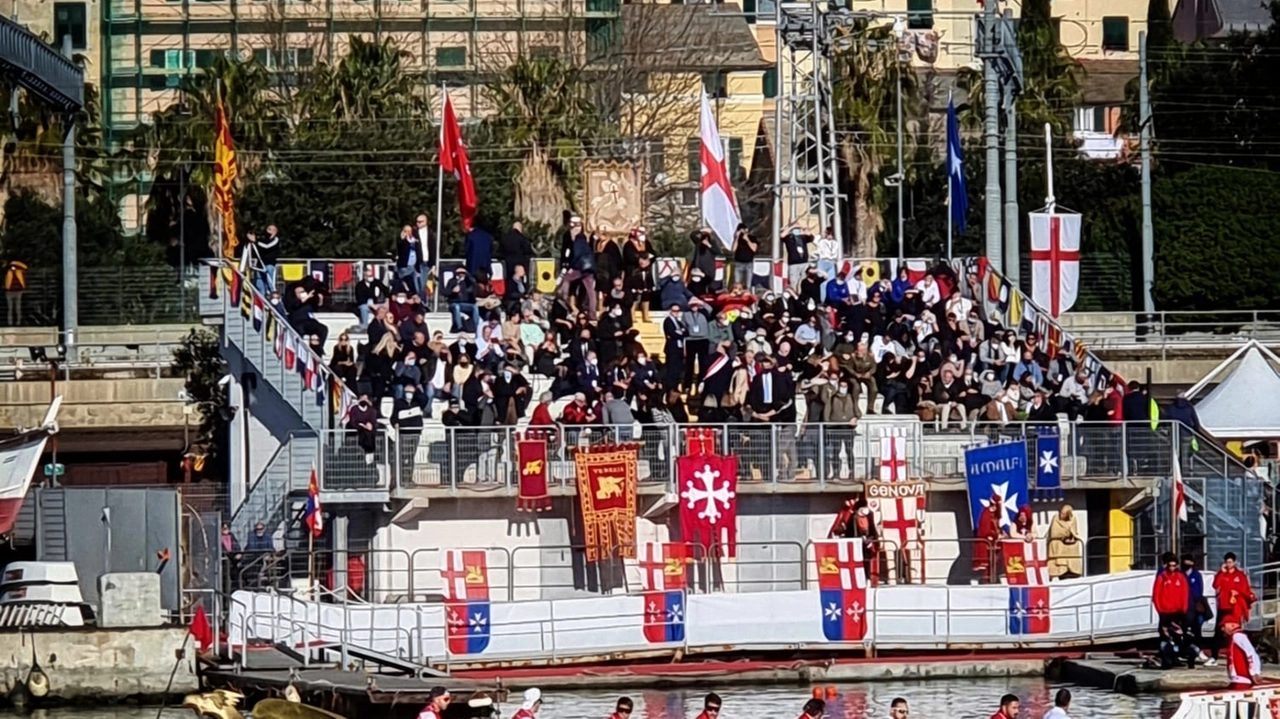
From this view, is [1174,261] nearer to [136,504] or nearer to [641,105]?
[641,105]

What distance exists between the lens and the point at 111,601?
120 ft

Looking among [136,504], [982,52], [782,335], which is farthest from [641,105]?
[136,504]

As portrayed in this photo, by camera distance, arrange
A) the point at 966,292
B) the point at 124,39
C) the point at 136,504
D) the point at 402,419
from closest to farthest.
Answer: the point at 136,504 → the point at 402,419 → the point at 966,292 → the point at 124,39

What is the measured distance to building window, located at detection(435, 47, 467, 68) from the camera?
89.6 metres

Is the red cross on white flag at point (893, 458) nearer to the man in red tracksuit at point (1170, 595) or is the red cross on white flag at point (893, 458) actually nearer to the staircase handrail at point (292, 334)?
the man in red tracksuit at point (1170, 595)

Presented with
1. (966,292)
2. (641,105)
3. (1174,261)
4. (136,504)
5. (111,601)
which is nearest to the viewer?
(111,601)

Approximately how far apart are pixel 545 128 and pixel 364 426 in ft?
112

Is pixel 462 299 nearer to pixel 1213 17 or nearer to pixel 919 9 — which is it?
pixel 919 9

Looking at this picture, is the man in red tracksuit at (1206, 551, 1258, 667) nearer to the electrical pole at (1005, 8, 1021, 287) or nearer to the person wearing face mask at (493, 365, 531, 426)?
the person wearing face mask at (493, 365, 531, 426)

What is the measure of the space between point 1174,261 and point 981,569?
28.1m

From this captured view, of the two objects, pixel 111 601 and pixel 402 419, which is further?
pixel 402 419

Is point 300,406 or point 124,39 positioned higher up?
point 124,39

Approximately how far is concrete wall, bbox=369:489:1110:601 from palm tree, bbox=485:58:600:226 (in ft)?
89.7

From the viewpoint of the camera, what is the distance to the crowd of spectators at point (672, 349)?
42188 millimetres
